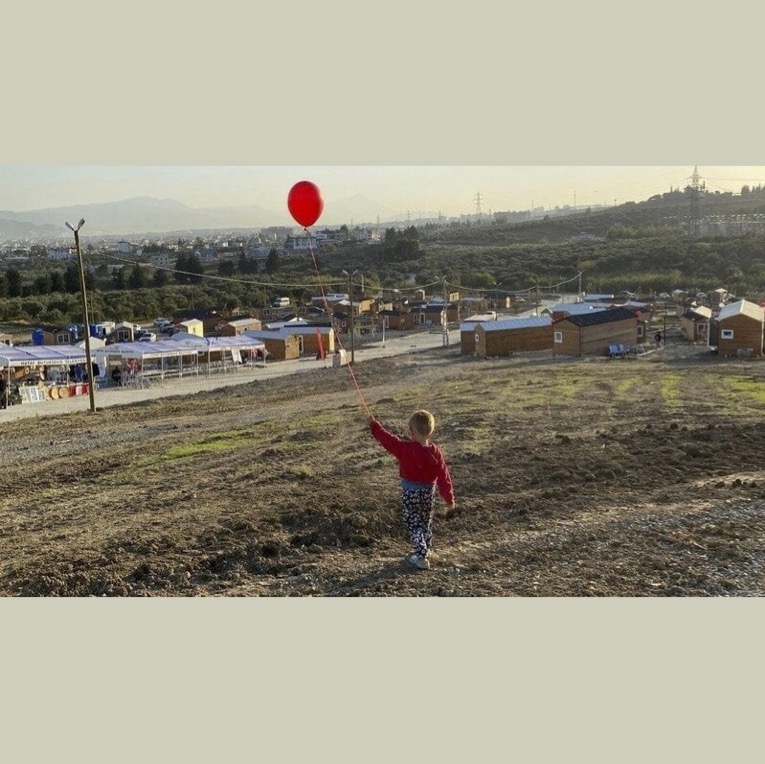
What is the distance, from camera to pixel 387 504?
800 cm

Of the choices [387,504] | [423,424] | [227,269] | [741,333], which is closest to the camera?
[423,424]

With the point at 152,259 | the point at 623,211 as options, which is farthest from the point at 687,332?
the point at 623,211

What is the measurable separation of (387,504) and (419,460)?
8.79 feet

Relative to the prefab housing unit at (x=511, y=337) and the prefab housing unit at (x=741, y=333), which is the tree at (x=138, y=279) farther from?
the prefab housing unit at (x=741, y=333)

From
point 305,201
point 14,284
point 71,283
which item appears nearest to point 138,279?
point 71,283

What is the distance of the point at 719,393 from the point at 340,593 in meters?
16.1

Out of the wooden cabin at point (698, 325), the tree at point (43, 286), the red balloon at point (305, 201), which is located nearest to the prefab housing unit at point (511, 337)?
the wooden cabin at point (698, 325)

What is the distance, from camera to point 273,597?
18.0ft

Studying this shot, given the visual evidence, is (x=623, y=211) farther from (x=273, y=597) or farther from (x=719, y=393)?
(x=273, y=597)

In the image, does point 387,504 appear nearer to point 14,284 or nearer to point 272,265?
point 14,284

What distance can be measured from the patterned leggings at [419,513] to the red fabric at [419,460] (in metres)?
0.12

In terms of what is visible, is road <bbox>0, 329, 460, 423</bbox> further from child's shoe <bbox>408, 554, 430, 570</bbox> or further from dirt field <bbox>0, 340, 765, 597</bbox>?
child's shoe <bbox>408, 554, 430, 570</bbox>

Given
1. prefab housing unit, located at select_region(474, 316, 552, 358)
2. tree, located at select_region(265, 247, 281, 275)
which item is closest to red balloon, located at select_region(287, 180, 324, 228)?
prefab housing unit, located at select_region(474, 316, 552, 358)

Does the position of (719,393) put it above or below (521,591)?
below
